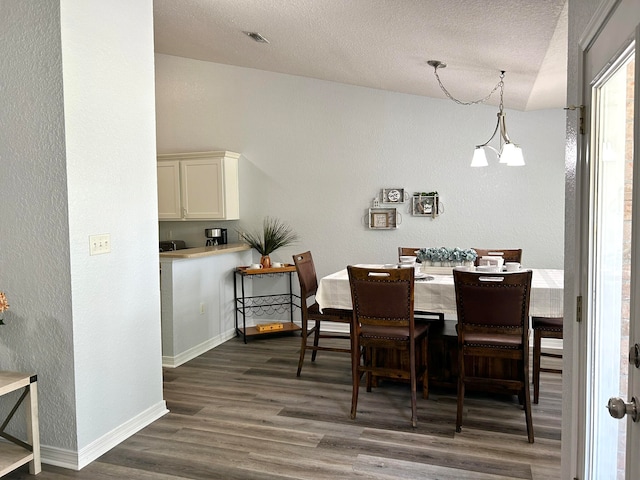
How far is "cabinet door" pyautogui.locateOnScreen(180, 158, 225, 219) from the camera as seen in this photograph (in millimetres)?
5625

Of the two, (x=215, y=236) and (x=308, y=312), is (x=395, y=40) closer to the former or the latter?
(x=308, y=312)

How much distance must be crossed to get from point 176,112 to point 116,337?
3697 mm

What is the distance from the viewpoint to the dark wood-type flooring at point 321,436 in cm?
270

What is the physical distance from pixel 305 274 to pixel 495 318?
5.93 ft

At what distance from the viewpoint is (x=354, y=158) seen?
5.53 m

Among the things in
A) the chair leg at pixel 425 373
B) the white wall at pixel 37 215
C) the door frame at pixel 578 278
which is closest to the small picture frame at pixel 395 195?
the chair leg at pixel 425 373

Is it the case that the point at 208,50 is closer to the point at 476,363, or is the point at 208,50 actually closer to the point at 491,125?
the point at 491,125

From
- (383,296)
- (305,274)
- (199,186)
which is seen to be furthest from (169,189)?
(383,296)

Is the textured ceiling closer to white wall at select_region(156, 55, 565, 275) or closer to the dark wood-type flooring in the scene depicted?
white wall at select_region(156, 55, 565, 275)

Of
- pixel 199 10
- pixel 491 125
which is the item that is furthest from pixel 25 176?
pixel 491 125

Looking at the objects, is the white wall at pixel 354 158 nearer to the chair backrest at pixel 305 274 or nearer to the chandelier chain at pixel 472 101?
the chandelier chain at pixel 472 101

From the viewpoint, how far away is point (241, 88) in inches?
229

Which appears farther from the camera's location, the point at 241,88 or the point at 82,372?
the point at 241,88

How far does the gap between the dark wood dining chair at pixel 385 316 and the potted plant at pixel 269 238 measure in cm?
237
